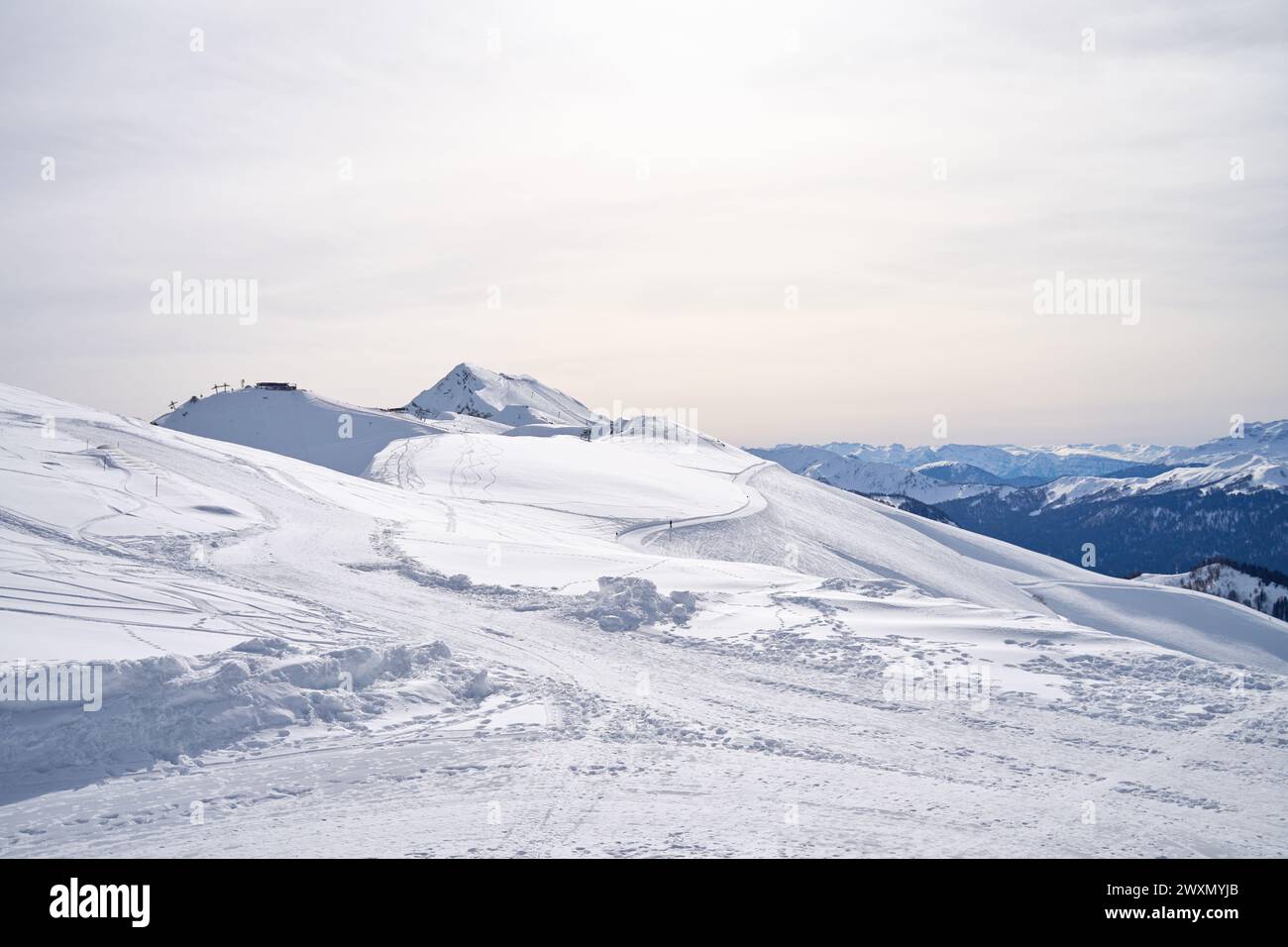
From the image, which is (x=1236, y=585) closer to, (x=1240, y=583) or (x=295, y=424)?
(x=1240, y=583)

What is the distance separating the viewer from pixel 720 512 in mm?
55438

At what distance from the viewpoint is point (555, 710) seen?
13977mm

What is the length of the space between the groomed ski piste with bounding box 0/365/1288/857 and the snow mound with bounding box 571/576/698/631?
0.09m

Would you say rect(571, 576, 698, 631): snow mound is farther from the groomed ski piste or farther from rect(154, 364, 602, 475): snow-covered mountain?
rect(154, 364, 602, 475): snow-covered mountain

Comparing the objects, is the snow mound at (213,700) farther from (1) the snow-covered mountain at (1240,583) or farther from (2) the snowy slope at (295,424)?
(1) the snow-covered mountain at (1240,583)

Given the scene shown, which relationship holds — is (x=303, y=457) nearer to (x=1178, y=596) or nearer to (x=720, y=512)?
(x=720, y=512)

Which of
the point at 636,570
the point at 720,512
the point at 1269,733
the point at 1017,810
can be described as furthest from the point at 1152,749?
the point at 720,512

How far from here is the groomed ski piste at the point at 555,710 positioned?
32.5 feet

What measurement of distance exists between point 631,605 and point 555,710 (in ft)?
22.9

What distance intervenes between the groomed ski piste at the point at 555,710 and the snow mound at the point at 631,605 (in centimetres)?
9

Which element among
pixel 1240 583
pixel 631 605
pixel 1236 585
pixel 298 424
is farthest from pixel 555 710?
pixel 1240 583

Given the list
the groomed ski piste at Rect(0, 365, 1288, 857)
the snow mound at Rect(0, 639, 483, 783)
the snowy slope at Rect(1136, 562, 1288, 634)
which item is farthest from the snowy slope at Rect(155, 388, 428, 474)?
the snowy slope at Rect(1136, 562, 1288, 634)

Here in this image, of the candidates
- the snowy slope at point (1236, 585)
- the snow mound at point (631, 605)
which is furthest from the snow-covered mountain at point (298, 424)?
the snowy slope at point (1236, 585)
